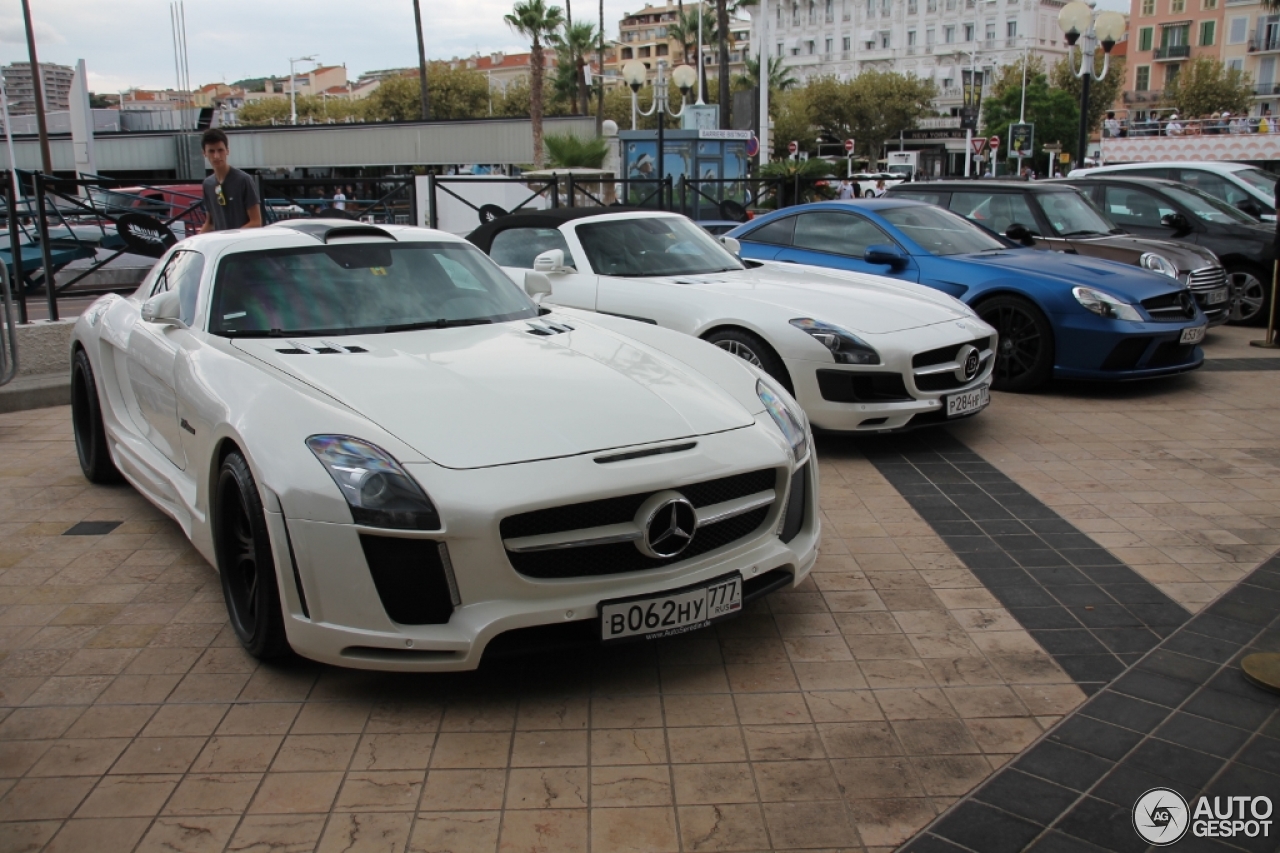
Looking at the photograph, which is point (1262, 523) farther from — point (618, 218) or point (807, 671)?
point (618, 218)

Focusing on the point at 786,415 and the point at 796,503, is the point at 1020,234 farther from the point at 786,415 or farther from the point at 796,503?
the point at 796,503

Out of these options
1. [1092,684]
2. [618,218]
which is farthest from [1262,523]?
[618,218]

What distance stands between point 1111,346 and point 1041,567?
3.75 meters

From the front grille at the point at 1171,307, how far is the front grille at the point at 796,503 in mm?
5259

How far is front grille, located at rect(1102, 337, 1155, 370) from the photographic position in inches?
305

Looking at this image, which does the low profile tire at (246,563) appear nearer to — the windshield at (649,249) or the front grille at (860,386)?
the front grille at (860,386)

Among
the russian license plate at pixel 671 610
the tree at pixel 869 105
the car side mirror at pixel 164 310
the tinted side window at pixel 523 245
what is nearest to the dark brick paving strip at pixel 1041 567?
the russian license plate at pixel 671 610

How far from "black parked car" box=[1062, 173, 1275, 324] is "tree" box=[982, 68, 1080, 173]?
2586 inches

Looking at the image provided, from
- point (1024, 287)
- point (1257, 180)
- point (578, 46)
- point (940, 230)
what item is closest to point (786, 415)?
point (1024, 287)

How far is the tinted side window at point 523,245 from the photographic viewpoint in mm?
7490

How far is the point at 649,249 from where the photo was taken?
24.0 ft

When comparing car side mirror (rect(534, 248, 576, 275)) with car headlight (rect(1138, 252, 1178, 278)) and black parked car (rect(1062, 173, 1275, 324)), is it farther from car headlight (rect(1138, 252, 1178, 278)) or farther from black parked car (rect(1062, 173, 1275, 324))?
black parked car (rect(1062, 173, 1275, 324))

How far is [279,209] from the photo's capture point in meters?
13.2

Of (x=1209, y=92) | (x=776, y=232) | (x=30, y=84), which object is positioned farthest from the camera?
(x=30, y=84)
